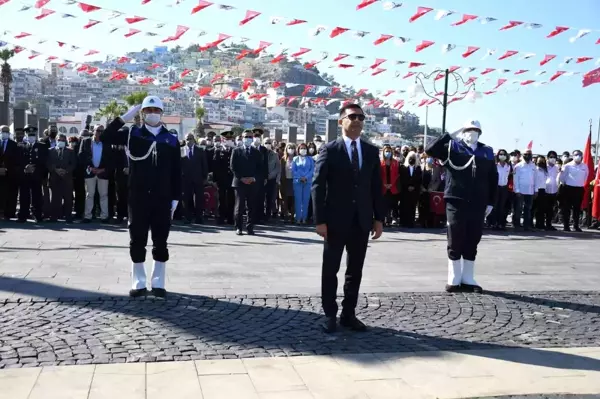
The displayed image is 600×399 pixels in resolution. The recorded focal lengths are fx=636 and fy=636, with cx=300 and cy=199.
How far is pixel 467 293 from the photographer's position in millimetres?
7418

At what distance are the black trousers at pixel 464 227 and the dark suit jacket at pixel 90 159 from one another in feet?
27.0

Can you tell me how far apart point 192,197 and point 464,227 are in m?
8.17

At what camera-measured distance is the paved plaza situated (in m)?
4.35

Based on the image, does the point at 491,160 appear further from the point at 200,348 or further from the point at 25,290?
the point at 25,290

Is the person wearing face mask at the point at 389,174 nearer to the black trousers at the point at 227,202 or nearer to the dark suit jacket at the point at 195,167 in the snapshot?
the black trousers at the point at 227,202

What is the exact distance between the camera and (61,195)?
13.5 metres

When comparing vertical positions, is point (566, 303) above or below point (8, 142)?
below

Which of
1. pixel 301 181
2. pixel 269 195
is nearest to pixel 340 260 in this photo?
pixel 301 181

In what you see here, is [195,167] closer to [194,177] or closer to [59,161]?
[194,177]

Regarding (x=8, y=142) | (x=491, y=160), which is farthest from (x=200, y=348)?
(x=8, y=142)

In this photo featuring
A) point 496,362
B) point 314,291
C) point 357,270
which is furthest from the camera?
point 314,291

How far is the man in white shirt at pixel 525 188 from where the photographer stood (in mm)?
15078

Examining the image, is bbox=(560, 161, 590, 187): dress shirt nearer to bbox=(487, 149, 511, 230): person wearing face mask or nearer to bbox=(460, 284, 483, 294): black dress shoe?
bbox=(487, 149, 511, 230): person wearing face mask

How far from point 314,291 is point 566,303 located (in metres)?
2.82
